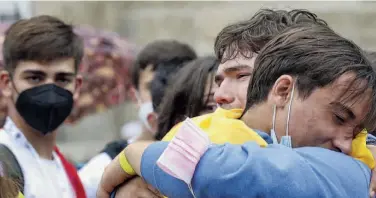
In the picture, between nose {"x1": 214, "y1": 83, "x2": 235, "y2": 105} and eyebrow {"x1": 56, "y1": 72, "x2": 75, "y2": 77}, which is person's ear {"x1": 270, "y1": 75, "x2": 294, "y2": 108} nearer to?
nose {"x1": 214, "y1": 83, "x2": 235, "y2": 105}

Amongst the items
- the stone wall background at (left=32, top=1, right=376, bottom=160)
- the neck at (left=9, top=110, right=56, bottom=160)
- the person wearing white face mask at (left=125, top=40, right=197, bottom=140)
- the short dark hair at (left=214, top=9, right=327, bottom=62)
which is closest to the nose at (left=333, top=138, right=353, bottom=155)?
the short dark hair at (left=214, top=9, right=327, bottom=62)

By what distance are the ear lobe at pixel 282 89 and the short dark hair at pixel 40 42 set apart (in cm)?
227

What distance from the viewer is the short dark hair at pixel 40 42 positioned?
4512 mm

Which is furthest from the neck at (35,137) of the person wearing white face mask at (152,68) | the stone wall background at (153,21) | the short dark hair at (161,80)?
the stone wall background at (153,21)

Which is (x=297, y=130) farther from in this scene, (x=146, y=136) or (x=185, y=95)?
(x=146, y=136)

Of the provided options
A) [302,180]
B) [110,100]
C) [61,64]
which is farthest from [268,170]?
[110,100]

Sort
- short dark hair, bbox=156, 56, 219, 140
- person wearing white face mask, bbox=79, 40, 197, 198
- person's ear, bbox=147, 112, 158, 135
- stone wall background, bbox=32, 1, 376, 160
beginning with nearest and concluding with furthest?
1. short dark hair, bbox=156, 56, 219, 140
2. person wearing white face mask, bbox=79, 40, 197, 198
3. person's ear, bbox=147, 112, 158, 135
4. stone wall background, bbox=32, 1, 376, 160

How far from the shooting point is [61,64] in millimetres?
4566

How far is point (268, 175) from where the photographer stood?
221 cm

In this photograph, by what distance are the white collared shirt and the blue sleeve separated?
1905mm

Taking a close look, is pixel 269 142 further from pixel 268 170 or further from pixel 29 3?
pixel 29 3

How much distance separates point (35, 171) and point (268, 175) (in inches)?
87.8

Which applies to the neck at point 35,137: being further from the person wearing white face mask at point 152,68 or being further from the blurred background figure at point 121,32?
the blurred background figure at point 121,32

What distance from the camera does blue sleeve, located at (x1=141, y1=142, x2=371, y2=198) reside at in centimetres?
221
